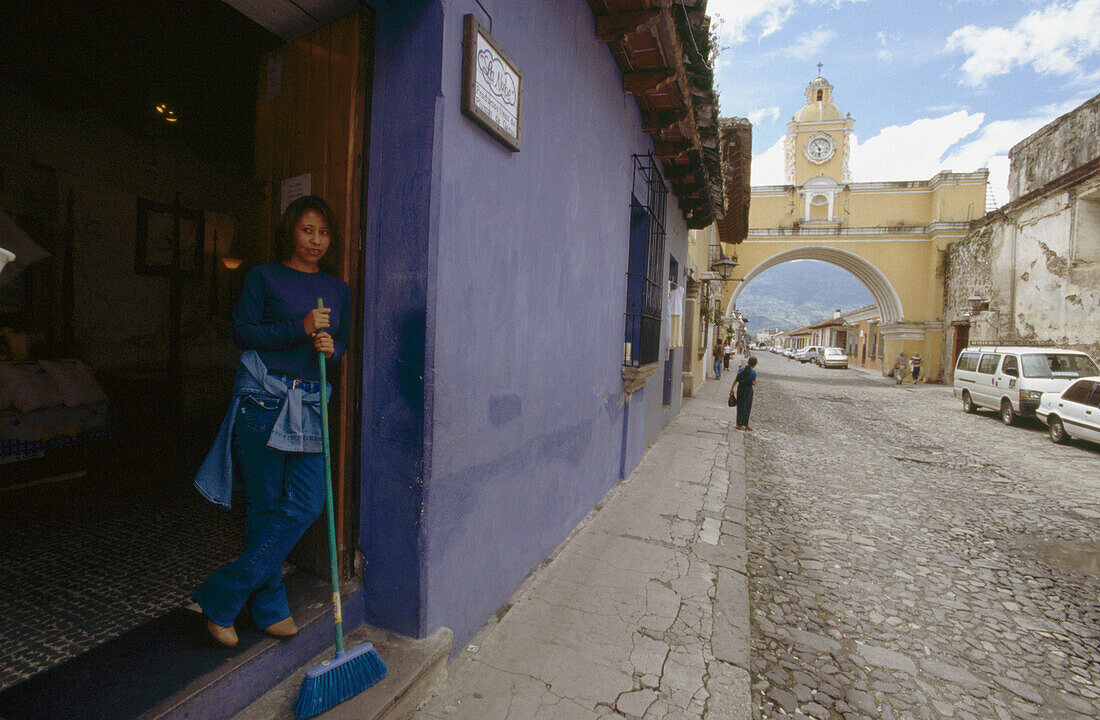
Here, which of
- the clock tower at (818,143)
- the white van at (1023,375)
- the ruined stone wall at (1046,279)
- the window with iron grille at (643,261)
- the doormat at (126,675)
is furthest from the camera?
the clock tower at (818,143)

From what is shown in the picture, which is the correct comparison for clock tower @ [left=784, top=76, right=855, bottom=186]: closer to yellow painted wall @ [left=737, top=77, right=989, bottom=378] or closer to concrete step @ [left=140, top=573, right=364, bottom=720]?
yellow painted wall @ [left=737, top=77, right=989, bottom=378]

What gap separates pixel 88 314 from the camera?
16.7 feet

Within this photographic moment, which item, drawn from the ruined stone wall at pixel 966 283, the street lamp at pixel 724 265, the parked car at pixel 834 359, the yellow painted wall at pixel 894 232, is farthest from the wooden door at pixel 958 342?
the street lamp at pixel 724 265

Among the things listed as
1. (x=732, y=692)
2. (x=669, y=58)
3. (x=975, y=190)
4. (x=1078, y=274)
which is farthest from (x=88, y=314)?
(x=975, y=190)

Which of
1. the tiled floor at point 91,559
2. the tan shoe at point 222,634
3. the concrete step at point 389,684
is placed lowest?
the concrete step at point 389,684

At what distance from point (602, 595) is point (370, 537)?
1505 millimetres

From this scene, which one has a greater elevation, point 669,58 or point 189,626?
point 669,58

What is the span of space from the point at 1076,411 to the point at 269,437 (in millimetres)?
12720

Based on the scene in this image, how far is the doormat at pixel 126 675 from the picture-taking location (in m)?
1.46

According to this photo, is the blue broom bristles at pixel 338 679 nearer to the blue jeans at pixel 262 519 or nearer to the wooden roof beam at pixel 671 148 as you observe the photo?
the blue jeans at pixel 262 519

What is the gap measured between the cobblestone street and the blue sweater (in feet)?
8.33

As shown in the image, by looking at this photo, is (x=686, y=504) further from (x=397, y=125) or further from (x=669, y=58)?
(x=397, y=125)

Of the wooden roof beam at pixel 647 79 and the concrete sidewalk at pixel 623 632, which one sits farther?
the wooden roof beam at pixel 647 79

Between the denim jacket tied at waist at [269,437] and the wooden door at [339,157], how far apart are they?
299mm
